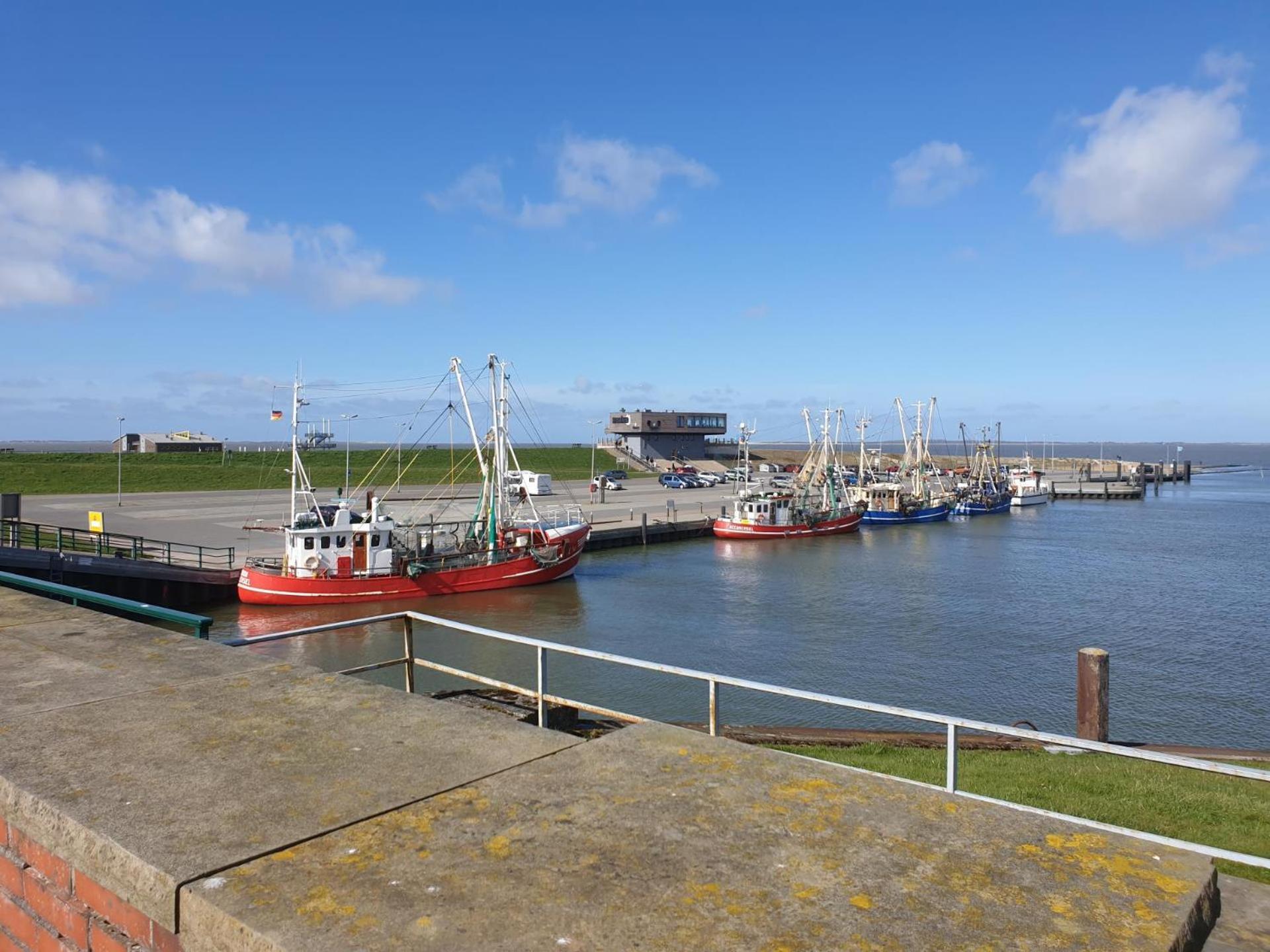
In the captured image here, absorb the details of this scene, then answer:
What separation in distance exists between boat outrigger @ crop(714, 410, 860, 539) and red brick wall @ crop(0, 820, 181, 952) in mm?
60637

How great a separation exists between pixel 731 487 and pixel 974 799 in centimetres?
9830

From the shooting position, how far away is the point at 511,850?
3.13m

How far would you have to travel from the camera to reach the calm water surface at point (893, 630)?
2225 cm

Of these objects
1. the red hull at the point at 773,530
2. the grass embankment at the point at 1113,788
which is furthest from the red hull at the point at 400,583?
the grass embankment at the point at 1113,788

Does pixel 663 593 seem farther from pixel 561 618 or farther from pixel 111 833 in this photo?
pixel 111 833

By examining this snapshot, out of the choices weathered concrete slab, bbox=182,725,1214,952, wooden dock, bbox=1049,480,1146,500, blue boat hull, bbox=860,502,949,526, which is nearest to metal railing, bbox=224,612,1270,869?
weathered concrete slab, bbox=182,725,1214,952

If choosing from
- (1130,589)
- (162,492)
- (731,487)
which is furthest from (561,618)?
(731,487)

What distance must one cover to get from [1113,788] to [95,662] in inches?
471

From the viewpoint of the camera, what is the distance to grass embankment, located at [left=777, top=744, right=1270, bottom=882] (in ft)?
32.5

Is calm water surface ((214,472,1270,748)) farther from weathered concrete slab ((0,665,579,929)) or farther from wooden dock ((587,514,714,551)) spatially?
weathered concrete slab ((0,665,579,929))

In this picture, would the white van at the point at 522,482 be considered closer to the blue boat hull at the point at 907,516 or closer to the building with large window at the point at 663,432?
the blue boat hull at the point at 907,516

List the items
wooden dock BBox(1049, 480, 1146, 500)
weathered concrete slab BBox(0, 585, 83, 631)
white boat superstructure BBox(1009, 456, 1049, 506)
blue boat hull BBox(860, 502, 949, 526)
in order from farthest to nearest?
wooden dock BBox(1049, 480, 1146, 500) < white boat superstructure BBox(1009, 456, 1049, 506) < blue boat hull BBox(860, 502, 949, 526) < weathered concrete slab BBox(0, 585, 83, 631)

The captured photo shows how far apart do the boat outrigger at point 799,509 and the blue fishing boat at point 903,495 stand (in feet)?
10.1

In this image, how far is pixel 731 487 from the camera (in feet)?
333
